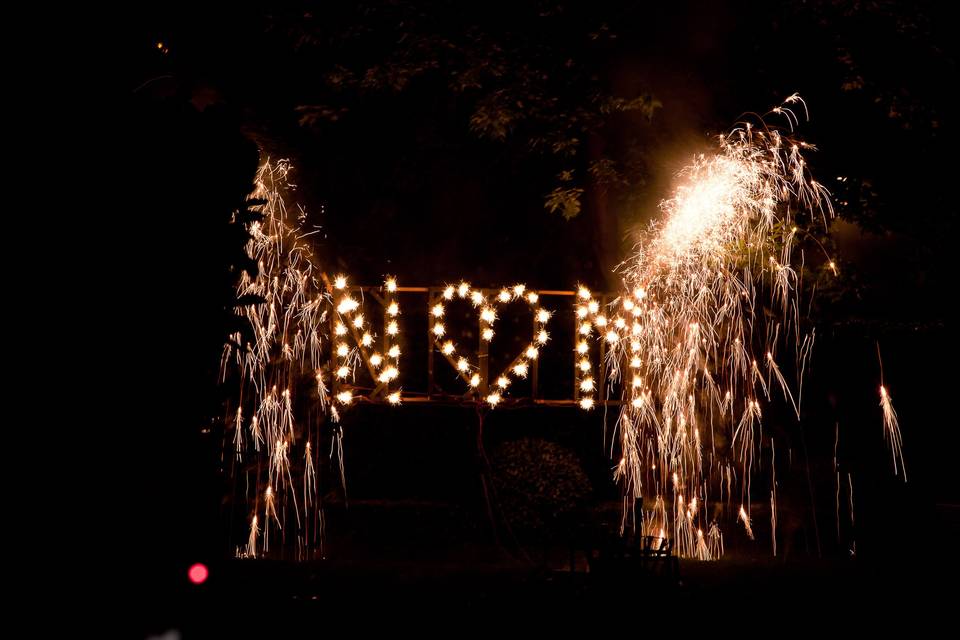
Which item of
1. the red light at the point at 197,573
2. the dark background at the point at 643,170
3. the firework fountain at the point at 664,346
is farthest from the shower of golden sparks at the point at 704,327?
the red light at the point at 197,573

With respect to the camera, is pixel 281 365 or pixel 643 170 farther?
pixel 643 170

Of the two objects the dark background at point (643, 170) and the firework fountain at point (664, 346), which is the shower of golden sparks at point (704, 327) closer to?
the firework fountain at point (664, 346)

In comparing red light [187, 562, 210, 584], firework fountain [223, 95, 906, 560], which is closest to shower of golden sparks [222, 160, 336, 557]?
firework fountain [223, 95, 906, 560]

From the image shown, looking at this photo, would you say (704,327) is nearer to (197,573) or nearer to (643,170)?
(643,170)

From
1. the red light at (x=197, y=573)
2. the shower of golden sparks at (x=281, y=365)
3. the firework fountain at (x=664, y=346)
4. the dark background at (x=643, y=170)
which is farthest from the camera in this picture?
the dark background at (x=643, y=170)

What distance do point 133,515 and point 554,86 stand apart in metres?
7.48

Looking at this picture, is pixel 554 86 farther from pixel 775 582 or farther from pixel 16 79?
pixel 16 79

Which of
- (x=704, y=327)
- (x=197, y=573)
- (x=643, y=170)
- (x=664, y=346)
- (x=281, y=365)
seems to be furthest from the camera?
(x=643, y=170)

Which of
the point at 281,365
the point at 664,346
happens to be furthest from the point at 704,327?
the point at 281,365

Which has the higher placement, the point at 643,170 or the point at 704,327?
the point at 643,170

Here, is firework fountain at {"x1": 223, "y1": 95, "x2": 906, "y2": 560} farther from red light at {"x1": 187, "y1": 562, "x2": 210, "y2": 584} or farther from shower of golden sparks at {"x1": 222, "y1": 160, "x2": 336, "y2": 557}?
red light at {"x1": 187, "y1": 562, "x2": 210, "y2": 584}

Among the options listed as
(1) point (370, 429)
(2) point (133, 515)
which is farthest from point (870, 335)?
(2) point (133, 515)

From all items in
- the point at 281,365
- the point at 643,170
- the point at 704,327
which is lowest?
the point at 281,365

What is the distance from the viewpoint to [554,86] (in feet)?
30.4
